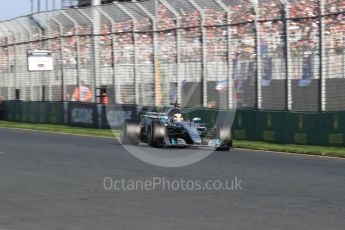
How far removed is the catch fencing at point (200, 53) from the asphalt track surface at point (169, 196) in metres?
5.31

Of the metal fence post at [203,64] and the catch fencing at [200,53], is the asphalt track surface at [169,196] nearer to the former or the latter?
the catch fencing at [200,53]

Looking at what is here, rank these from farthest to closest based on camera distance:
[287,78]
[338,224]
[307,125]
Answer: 1. [287,78]
2. [307,125]
3. [338,224]

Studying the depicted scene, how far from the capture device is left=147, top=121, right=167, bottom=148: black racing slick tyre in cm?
1724

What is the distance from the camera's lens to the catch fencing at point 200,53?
68.3 ft

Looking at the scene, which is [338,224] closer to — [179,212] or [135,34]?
[179,212]

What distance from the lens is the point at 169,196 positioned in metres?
10.1

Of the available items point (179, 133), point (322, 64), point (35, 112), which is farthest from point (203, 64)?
point (35, 112)

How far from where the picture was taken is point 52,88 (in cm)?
3406

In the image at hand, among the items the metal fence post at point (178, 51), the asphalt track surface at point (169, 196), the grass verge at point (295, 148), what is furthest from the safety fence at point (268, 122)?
the asphalt track surface at point (169, 196)

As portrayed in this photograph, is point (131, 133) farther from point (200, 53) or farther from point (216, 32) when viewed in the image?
point (200, 53)

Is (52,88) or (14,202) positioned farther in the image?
(52,88)

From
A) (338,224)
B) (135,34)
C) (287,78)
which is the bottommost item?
(338,224)

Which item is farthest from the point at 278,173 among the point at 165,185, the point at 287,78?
the point at 287,78

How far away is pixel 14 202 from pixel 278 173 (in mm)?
5127
